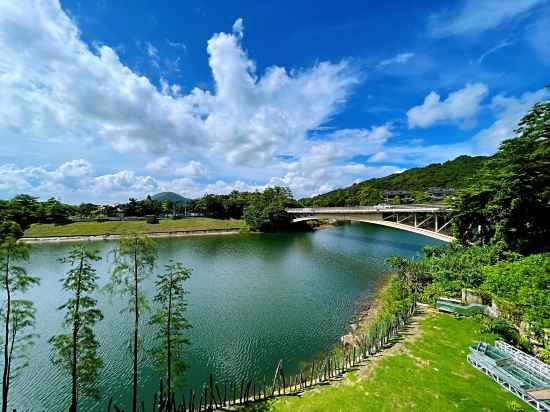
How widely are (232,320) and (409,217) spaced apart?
1041 inches

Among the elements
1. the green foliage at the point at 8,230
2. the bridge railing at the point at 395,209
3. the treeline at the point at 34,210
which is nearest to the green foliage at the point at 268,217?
the bridge railing at the point at 395,209

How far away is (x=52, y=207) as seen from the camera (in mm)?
67188

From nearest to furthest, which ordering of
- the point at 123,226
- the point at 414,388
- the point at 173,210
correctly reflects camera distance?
the point at 414,388 < the point at 123,226 < the point at 173,210

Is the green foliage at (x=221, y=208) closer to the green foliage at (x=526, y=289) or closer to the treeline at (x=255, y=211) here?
the treeline at (x=255, y=211)

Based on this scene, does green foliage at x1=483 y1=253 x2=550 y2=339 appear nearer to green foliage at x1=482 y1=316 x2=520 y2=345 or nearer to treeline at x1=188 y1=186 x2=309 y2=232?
green foliage at x1=482 y1=316 x2=520 y2=345

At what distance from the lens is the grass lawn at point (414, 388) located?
332 inches

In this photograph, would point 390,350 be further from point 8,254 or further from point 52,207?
point 52,207

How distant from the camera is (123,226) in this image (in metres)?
63.8

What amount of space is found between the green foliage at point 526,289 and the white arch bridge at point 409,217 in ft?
53.9

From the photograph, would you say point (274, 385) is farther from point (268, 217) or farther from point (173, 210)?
point (173, 210)

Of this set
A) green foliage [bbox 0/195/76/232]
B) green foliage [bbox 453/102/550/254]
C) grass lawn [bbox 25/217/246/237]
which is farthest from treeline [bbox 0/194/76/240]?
green foliage [bbox 453/102/550/254]

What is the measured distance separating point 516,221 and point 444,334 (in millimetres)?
10997

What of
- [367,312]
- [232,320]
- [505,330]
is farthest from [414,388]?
[232,320]

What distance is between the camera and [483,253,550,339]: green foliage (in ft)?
31.6
